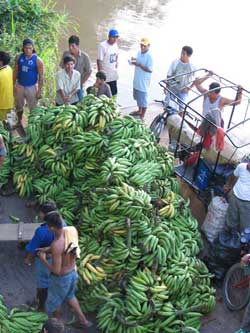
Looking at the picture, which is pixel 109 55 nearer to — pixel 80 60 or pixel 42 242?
pixel 80 60

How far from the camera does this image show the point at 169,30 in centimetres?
1750

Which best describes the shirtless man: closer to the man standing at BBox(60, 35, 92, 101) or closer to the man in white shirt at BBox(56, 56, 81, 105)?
the man in white shirt at BBox(56, 56, 81, 105)

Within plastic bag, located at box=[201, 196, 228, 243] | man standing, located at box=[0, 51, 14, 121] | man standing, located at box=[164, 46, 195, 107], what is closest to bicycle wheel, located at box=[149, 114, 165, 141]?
man standing, located at box=[164, 46, 195, 107]

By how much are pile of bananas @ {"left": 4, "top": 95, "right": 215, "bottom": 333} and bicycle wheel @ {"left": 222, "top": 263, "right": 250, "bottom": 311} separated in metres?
0.30

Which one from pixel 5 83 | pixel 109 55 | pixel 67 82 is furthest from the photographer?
pixel 109 55

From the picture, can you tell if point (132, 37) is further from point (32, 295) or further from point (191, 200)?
point (32, 295)

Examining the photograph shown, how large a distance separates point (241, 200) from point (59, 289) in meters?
2.58

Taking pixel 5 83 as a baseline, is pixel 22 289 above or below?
below

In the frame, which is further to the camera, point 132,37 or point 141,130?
point 132,37

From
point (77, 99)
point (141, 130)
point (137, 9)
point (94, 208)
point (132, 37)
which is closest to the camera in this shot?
point (94, 208)

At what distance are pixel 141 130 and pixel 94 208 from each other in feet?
5.02

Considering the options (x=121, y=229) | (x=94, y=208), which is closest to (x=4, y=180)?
(x=94, y=208)

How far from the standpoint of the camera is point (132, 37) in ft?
52.3

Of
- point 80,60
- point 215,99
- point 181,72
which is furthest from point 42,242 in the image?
point 181,72
